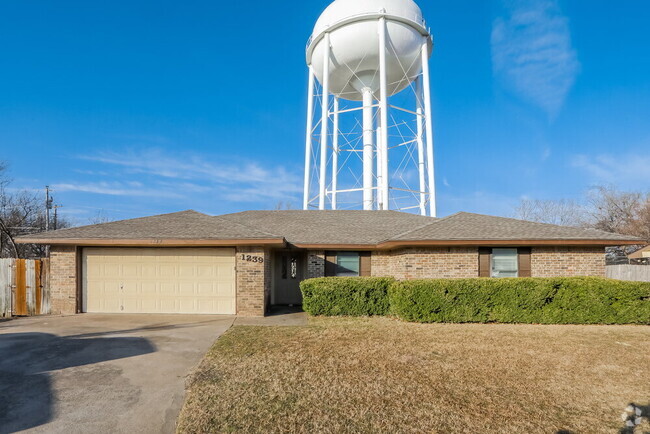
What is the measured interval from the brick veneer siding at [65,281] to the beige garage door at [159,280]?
0.29 meters

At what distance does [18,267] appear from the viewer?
36.6 ft

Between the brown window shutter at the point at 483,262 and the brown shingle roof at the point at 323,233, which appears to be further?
the brown window shutter at the point at 483,262

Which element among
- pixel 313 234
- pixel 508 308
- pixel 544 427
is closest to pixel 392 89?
pixel 313 234

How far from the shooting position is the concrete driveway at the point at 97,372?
441 centimetres

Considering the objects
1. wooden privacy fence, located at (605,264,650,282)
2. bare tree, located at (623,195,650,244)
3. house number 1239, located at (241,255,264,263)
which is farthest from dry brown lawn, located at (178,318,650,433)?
bare tree, located at (623,195,650,244)

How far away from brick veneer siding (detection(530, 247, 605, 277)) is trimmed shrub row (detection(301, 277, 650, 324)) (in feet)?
4.93

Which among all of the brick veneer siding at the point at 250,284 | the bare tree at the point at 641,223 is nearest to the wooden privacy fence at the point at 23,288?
the brick veneer siding at the point at 250,284

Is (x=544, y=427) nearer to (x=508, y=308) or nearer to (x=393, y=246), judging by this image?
(x=508, y=308)

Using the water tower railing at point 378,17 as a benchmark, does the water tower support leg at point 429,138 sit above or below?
below

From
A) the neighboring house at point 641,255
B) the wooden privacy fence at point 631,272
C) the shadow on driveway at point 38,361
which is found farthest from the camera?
the neighboring house at point 641,255

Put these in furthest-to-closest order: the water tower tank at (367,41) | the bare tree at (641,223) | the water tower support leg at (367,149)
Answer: the bare tree at (641,223) < the water tower support leg at (367,149) < the water tower tank at (367,41)

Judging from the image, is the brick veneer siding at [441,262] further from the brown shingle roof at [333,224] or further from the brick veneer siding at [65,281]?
the brick veneer siding at [65,281]

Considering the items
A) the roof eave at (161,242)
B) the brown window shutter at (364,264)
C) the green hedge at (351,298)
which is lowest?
the green hedge at (351,298)

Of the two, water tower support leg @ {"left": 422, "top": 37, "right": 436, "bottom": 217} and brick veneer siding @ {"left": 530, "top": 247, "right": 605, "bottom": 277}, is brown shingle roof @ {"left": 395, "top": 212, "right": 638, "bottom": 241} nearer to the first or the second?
brick veneer siding @ {"left": 530, "top": 247, "right": 605, "bottom": 277}
